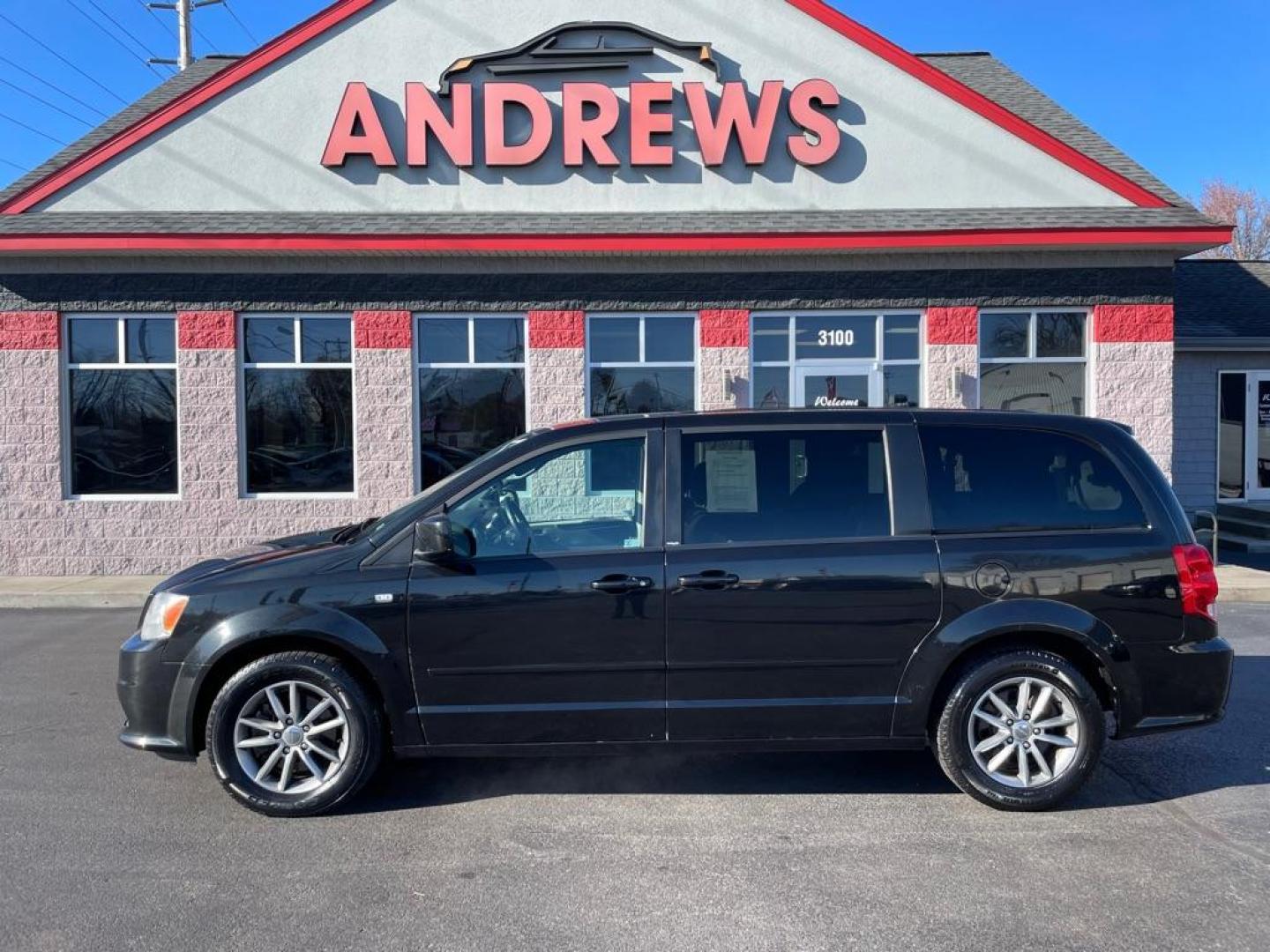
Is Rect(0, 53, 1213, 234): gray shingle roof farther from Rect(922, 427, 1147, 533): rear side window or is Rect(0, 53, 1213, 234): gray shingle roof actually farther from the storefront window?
Rect(922, 427, 1147, 533): rear side window

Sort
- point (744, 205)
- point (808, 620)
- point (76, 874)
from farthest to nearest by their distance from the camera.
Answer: point (744, 205)
point (808, 620)
point (76, 874)

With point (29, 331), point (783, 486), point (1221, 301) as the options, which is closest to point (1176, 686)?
point (783, 486)

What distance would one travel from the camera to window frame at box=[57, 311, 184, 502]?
11555 mm

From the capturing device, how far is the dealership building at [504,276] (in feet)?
37.2

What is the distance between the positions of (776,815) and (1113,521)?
7.05 ft

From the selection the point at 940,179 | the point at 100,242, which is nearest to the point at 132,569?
the point at 100,242

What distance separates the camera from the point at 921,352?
11.7m

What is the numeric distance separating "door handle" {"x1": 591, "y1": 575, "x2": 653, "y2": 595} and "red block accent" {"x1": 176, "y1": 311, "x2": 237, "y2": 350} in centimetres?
875

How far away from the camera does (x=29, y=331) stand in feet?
37.6

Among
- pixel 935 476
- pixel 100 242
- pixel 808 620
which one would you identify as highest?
pixel 100 242

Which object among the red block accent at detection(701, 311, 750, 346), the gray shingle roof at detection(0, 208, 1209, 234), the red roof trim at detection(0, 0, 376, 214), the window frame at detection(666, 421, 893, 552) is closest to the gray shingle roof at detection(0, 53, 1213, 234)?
the gray shingle roof at detection(0, 208, 1209, 234)

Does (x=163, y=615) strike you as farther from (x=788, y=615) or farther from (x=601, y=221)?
(x=601, y=221)

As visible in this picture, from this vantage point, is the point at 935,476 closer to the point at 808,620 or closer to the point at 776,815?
the point at 808,620

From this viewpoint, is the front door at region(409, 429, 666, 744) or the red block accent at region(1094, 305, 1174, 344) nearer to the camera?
the front door at region(409, 429, 666, 744)
